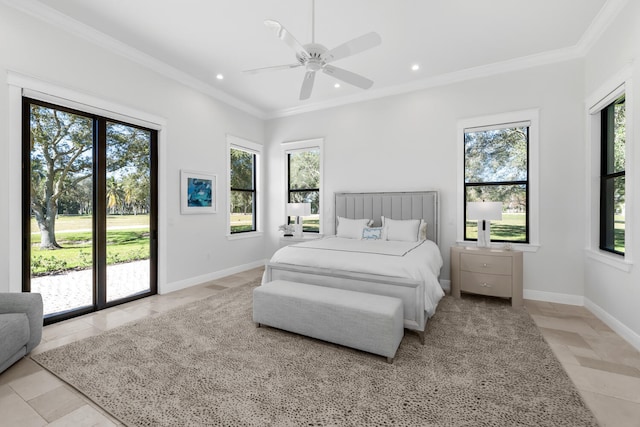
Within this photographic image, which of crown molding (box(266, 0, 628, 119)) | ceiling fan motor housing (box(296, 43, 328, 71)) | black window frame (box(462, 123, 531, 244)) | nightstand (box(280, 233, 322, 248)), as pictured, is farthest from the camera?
nightstand (box(280, 233, 322, 248))

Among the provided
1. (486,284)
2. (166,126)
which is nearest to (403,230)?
(486,284)

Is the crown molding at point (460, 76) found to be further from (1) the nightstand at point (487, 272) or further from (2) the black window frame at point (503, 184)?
(1) the nightstand at point (487, 272)

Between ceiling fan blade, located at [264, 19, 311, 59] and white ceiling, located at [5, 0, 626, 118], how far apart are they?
2.21ft

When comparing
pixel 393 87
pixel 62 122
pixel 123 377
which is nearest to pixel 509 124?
pixel 393 87

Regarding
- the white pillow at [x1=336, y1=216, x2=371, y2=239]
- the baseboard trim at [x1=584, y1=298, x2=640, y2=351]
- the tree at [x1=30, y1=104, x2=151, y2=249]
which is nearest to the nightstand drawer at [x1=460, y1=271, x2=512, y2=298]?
the baseboard trim at [x1=584, y1=298, x2=640, y2=351]

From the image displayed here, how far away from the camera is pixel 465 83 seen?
13.5 feet

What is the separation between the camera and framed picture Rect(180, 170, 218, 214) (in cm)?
Answer: 425

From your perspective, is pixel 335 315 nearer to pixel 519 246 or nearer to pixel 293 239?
pixel 293 239

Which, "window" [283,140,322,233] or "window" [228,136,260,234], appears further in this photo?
"window" [283,140,322,233]

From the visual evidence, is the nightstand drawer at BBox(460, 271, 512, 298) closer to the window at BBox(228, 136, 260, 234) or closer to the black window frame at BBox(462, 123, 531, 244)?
the black window frame at BBox(462, 123, 531, 244)

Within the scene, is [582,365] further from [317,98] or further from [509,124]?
[317,98]

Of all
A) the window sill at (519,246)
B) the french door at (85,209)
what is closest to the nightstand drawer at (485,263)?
the window sill at (519,246)

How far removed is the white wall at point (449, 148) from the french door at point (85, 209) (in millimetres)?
2472

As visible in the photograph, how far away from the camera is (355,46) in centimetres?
229
